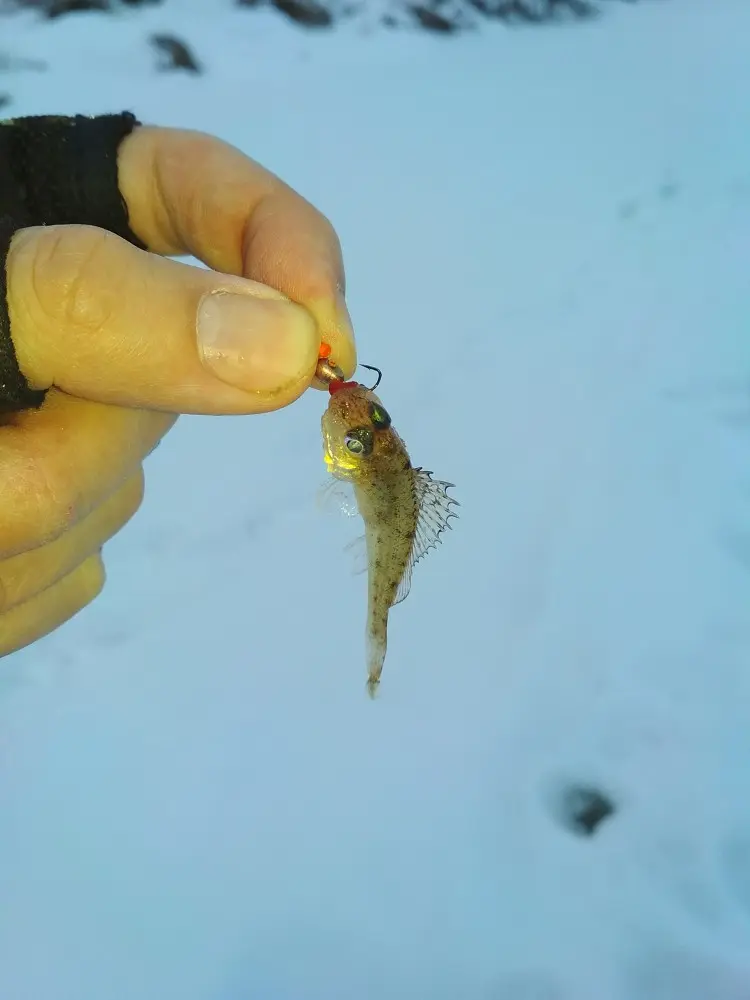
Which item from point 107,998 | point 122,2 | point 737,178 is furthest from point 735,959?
point 122,2

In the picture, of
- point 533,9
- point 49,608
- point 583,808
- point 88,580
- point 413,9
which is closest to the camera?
point 49,608

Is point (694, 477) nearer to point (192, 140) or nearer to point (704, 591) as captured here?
point (704, 591)

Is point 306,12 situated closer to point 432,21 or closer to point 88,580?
point 432,21

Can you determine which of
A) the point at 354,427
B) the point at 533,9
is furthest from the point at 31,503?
the point at 533,9

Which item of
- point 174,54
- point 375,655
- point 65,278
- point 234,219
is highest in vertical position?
point 65,278

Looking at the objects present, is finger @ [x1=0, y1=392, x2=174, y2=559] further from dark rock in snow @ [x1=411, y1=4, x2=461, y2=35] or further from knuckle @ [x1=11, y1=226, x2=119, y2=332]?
dark rock in snow @ [x1=411, y1=4, x2=461, y2=35]

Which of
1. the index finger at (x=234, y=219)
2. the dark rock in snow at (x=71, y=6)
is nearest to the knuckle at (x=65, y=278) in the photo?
the index finger at (x=234, y=219)

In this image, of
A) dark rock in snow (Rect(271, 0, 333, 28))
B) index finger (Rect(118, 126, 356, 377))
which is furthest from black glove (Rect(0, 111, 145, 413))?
dark rock in snow (Rect(271, 0, 333, 28))

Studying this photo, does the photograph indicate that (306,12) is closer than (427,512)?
No
